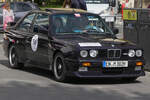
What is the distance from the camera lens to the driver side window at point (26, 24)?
42.1 feet

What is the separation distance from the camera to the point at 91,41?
434 inches

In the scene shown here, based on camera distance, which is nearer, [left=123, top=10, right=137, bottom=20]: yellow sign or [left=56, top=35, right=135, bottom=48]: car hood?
[left=56, top=35, right=135, bottom=48]: car hood

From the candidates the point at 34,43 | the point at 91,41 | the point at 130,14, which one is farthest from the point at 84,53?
the point at 130,14

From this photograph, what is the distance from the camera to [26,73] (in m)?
12.5

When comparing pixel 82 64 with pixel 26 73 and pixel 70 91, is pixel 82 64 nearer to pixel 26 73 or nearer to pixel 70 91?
pixel 70 91

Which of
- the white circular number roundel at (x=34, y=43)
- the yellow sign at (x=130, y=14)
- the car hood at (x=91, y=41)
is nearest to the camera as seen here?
the car hood at (x=91, y=41)

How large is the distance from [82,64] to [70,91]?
85cm

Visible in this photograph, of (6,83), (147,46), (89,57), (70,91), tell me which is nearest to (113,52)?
(89,57)

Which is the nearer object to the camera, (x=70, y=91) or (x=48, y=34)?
(x=70, y=91)

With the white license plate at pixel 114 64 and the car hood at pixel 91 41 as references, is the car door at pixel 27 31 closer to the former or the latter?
the car hood at pixel 91 41

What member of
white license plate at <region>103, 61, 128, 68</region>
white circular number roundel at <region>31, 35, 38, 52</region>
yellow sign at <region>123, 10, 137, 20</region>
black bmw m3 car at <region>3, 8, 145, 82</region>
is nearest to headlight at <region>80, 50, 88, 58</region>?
black bmw m3 car at <region>3, 8, 145, 82</region>

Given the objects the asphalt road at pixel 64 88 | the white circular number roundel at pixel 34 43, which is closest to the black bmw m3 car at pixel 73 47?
the white circular number roundel at pixel 34 43

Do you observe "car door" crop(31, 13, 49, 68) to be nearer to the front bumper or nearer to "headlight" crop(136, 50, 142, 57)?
the front bumper

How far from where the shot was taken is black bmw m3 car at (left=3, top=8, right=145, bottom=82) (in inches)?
417
